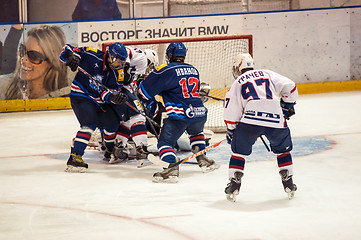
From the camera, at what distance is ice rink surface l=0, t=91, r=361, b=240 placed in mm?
3416

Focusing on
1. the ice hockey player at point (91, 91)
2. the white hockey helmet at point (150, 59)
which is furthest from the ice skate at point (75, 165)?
the white hockey helmet at point (150, 59)

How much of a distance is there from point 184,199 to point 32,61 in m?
5.75

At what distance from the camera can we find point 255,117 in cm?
388

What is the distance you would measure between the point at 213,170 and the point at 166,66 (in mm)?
903

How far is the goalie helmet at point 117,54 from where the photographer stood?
5098 mm

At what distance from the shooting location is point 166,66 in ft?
16.0

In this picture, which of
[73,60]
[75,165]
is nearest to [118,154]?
[75,165]

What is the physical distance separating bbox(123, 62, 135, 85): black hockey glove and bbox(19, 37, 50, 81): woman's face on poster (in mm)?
4114

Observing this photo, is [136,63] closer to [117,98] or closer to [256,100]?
[117,98]

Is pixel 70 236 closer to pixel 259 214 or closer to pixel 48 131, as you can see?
pixel 259 214

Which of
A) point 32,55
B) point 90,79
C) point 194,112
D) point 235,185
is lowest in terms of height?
point 235,185

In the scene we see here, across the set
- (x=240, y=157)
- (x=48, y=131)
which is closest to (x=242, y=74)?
(x=240, y=157)

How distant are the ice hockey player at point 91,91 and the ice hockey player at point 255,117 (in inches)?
57.8

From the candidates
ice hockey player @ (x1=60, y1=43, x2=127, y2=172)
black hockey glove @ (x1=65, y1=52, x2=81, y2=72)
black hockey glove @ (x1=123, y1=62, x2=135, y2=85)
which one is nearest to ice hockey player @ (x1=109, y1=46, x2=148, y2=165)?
black hockey glove @ (x1=123, y1=62, x2=135, y2=85)
